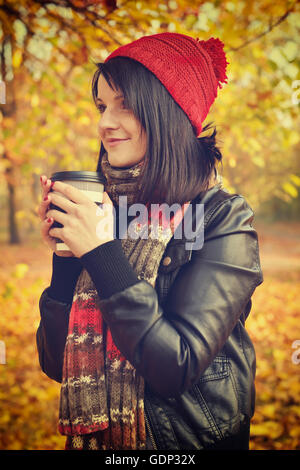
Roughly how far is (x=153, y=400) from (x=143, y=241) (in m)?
0.53

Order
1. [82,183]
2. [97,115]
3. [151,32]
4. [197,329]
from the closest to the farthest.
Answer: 1. [197,329]
2. [82,183]
3. [151,32]
4. [97,115]

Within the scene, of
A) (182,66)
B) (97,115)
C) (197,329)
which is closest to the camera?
(197,329)

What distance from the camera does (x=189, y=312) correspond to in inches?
39.2

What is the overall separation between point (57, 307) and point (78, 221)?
398 mm

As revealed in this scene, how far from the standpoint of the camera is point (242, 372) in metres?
1.18

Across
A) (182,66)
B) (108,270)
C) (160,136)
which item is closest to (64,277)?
(108,270)

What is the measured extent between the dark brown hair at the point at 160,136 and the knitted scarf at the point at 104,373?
7 cm

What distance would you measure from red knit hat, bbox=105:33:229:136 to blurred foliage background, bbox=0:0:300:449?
374mm

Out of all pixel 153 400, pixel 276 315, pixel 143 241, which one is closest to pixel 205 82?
pixel 143 241

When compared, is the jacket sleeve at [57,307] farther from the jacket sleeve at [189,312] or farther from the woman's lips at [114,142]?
the woman's lips at [114,142]

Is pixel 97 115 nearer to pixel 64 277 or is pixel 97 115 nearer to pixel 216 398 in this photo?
pixel 64 277

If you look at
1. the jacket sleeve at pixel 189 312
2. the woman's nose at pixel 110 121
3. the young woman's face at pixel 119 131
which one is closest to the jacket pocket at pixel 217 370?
the jacket sleeve at pixel 189 312

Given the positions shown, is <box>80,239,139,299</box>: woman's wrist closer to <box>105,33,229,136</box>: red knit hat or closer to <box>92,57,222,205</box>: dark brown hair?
<box>92,57,222,205</box>: dark brown hair

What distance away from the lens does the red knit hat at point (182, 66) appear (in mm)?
1167
